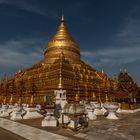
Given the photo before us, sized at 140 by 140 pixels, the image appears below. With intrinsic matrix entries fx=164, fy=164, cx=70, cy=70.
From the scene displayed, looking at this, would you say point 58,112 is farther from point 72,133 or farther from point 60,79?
point 60,79

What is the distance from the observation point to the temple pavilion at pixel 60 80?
28250 millimetres

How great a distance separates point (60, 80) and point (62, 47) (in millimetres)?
14256

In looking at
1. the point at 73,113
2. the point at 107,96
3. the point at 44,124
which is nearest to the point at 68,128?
the point at 73,113

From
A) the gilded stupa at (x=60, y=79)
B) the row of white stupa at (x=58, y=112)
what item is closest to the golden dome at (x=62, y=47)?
the gilded stupa at (x=60, y=79)

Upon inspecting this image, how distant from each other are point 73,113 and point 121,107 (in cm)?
1546

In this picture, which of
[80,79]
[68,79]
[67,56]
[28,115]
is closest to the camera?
[28,115]

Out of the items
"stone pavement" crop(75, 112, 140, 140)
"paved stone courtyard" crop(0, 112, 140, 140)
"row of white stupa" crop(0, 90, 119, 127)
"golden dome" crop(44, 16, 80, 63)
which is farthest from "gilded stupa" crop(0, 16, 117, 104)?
"paved stone courtyard" crop(0, 112, 140, 140)

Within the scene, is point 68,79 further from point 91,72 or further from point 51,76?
point 91,72

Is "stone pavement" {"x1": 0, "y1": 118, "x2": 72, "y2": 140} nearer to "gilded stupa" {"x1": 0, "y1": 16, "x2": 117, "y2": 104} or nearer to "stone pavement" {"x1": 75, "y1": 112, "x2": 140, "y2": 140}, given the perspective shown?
"stone pavement" {"x1": 75, "y1": 112, "x2": 140, "y2": 140}

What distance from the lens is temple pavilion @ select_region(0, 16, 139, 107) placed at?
28250mm

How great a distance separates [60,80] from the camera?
26828mm

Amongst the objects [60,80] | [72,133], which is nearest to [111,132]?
[72,133]

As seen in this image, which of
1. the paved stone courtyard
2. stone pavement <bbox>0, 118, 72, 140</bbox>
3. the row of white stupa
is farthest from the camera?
the row of white stupa

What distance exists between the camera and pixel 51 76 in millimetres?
29250
